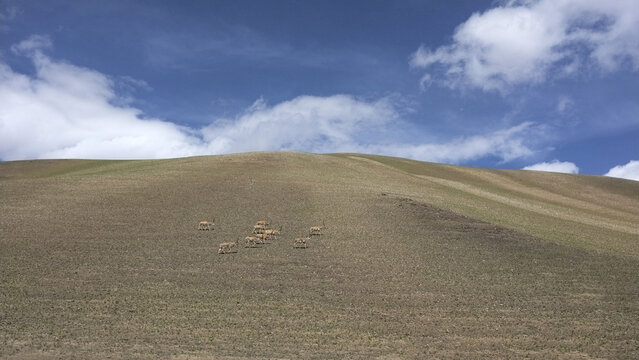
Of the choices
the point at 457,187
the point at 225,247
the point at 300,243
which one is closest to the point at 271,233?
the point at 300,243

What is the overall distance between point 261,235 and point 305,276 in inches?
317

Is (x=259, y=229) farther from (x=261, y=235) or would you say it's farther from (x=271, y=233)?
(x=261, y=235)

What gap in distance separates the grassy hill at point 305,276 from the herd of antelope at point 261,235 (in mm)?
731

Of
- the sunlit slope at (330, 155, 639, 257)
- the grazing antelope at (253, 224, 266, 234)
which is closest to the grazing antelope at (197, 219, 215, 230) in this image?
the grazing antelope at (253, 224, 266, 234)

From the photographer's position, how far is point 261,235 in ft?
116

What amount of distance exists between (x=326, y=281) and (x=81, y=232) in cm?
2054

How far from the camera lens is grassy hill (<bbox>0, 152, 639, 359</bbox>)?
20.5 metres

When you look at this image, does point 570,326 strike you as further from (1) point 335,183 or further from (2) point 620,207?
(2) point 620,207

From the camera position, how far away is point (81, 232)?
1398 inches

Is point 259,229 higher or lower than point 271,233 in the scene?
higher

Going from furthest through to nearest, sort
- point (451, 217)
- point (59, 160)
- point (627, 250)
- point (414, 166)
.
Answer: point (59, 160) → point (414, 166) → point (451, 217) → point (627, 250)

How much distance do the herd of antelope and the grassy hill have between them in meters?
0.73

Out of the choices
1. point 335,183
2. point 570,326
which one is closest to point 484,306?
point 570,326

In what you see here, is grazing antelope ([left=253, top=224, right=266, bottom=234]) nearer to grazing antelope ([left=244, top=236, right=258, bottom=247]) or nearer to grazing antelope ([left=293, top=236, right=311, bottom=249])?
grazing antelope ([left=244, top=236, right=258, bottom=247])
